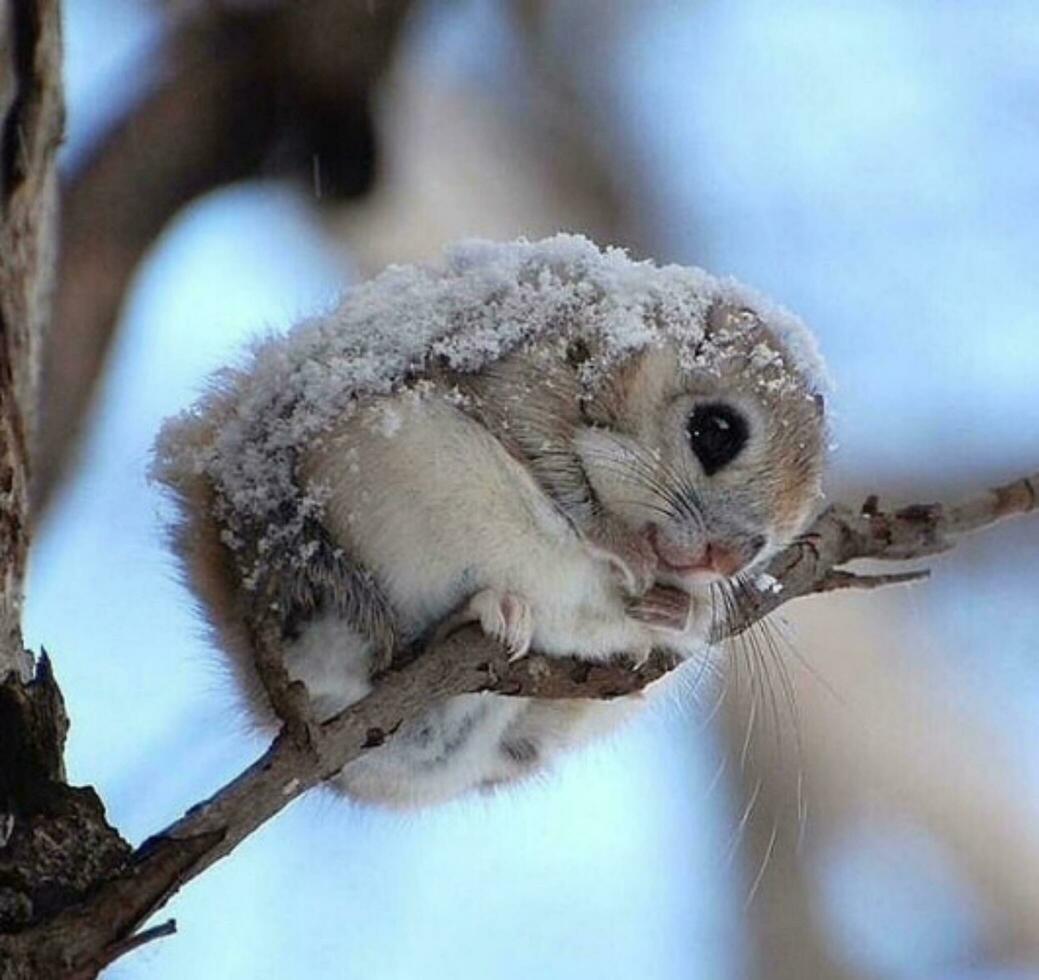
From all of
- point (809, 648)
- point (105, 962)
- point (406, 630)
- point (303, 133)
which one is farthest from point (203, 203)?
point (105, 962)

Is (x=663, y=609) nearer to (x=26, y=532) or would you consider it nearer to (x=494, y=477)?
(x=494, y=477)

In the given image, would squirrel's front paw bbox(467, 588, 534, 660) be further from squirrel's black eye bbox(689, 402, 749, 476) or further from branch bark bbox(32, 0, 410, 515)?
branch bark bbox(32, 0, 410, 515)

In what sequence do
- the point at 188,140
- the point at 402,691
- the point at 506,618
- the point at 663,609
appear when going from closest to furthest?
1. the point at 402,691
2. the point at 506,618
3. the point at 663,609
4. the point at 188,140

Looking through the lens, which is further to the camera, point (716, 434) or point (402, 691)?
point (716, 434)

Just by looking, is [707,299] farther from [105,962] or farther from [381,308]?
[105,962]

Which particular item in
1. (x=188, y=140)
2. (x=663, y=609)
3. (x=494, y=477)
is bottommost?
(x=663, y=609)

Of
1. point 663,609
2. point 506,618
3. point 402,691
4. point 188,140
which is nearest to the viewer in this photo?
point 402,691

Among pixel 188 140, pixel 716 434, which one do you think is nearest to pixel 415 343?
pixel 716 434
